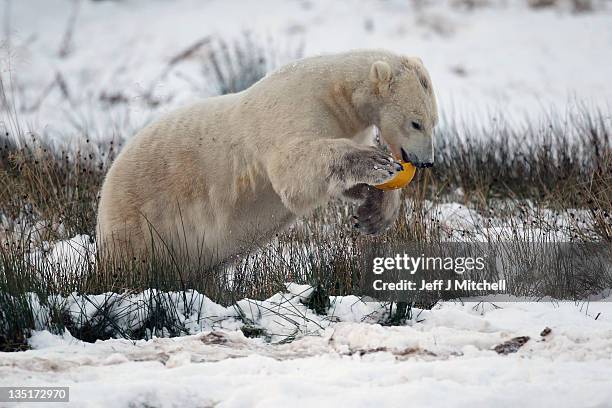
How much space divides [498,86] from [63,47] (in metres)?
8.03

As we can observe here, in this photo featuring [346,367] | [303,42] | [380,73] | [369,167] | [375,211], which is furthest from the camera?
[303,42]

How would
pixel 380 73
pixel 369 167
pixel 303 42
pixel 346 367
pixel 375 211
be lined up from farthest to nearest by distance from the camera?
pixel 303 42, pixel 375 211, pixel 380 73, pixel 369 167, pixel 346 367

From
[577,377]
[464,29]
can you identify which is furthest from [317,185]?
[464,29]

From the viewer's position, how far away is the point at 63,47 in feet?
51.4

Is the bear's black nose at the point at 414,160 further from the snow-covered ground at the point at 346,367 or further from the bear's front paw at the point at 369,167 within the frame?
the snow-covered ground at the point at 346,367

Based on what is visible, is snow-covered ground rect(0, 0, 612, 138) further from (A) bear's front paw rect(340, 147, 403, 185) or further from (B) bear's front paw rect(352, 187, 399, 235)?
(A) bear's front paw rect(340, 147, 403, 185)

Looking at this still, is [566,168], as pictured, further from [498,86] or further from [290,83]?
[498,86]

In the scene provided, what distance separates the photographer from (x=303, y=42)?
13.9 m

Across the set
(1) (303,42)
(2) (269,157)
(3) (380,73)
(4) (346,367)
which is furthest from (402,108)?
(1) (303,42)

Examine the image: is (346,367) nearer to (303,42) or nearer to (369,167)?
(369,167)

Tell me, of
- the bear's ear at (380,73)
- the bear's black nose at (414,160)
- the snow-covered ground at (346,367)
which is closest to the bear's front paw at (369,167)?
the bear's black nose at (414,160)

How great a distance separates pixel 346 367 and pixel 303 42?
1166cm

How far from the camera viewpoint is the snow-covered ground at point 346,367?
238 centimetres

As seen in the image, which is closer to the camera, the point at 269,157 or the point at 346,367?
the point at 346,367
